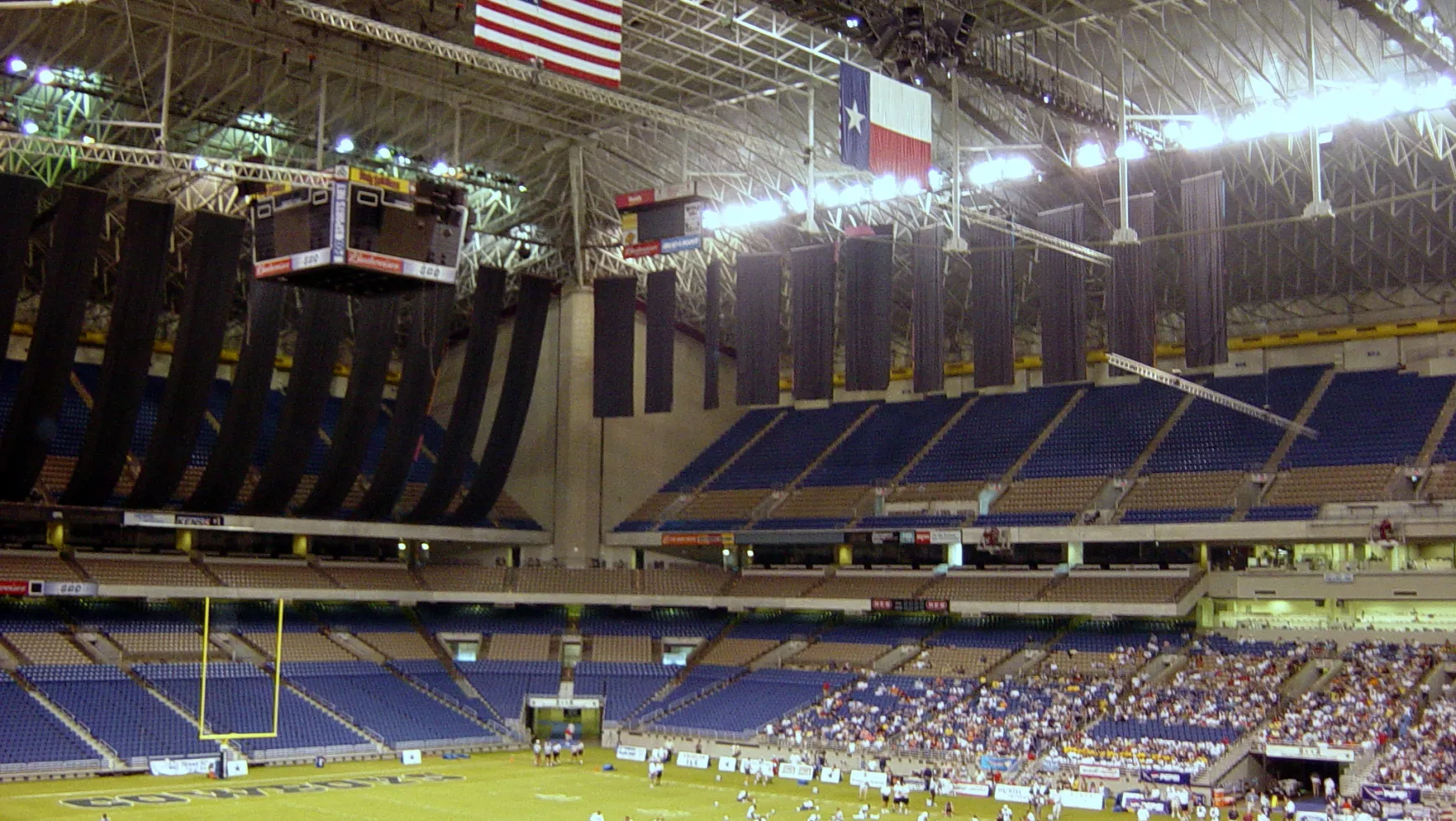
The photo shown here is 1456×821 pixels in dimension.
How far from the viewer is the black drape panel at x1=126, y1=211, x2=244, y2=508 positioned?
4494cm

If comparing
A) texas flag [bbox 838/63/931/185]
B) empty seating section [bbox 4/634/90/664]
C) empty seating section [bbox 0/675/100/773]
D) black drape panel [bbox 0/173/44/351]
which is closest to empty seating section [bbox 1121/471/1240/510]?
texas flag [bbox 838/63/931/185]

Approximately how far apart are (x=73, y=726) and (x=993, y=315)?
30.8 meters

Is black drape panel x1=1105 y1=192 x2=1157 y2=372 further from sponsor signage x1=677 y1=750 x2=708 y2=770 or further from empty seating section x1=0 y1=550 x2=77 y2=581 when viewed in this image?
empty seating section x1=0 y1=550 x2=77 y2=581

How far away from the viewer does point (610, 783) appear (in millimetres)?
44562

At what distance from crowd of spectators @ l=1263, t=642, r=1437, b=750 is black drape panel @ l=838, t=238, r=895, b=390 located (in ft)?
51.7

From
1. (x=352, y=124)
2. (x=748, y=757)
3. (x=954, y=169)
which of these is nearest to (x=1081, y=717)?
(x=748, y=757)

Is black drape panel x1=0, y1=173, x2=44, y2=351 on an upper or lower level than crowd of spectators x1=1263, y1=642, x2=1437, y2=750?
upper

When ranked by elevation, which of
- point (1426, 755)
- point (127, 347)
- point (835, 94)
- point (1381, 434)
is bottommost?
point (1426, 755)

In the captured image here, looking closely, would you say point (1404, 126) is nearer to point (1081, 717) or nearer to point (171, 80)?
point (1081, 717)

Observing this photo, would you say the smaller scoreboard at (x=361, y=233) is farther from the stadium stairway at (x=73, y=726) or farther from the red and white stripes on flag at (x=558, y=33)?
the stadium stairway at (x=73, y=726)

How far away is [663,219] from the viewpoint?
143 feet

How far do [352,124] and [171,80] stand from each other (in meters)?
6.37

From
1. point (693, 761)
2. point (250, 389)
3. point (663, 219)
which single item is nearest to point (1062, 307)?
point (663, 219)

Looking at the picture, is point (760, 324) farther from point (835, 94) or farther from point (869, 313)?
point (835, 94)
